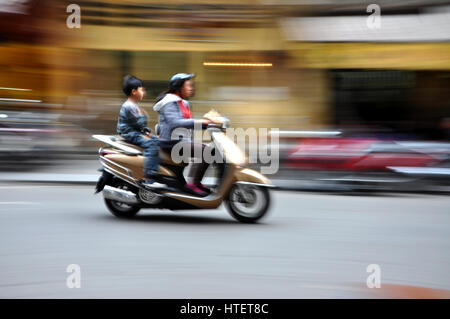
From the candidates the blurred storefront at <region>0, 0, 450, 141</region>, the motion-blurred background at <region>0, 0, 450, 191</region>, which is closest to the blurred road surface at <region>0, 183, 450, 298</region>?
the motion-blurred background at <region>0, 0, 450, 191</region>

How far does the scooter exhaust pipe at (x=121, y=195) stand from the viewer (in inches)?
245

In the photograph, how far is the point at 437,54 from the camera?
1362cm

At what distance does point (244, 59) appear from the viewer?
15.6 meters

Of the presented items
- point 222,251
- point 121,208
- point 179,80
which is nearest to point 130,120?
point 179,80

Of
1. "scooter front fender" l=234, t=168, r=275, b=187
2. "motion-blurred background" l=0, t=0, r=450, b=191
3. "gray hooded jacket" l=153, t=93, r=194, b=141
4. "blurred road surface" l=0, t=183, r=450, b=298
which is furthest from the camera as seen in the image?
"motion-blurred background" l=0, t=0, r=450, b=191

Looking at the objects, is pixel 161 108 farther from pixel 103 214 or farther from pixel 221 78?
pixel 221 78

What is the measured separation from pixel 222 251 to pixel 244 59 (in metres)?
11.2

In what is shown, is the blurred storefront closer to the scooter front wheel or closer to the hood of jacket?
the hood of jacket

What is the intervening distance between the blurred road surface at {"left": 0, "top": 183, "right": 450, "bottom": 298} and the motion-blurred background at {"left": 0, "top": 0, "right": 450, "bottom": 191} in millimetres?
6769

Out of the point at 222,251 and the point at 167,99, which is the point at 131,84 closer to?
the point at 167,99

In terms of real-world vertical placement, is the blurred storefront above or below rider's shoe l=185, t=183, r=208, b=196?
above

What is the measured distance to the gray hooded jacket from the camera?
20.0ft

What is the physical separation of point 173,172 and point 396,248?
238cm
